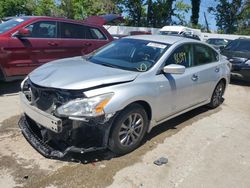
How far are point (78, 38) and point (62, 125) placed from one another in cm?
465

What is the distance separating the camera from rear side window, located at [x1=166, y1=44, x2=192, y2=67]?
4852 millimetres

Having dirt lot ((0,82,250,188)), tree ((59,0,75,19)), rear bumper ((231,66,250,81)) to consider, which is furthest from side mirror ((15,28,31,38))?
tree ((59,0,75,19))

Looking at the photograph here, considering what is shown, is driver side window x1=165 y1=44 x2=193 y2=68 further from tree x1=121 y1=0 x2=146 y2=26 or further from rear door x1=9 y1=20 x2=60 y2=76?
tree x1=121 y1=0 x2=146 y2=26

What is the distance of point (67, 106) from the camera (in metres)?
3.57

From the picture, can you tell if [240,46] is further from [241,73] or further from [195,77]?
[195,77]

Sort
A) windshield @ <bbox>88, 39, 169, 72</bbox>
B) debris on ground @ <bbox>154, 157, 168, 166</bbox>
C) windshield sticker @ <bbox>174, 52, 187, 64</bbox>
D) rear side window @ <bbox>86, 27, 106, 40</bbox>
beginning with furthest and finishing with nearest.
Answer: rear side window @ <bbox>86, 27, 106, 40</bbox>
windshield sticker @ <bbox>174, 52, 187, 64</bbox>
windshield @ <bbox>88, 39, 169, 72</bbox>
debris on ground @ <bbox>154, 157, 168, 166</bbox>

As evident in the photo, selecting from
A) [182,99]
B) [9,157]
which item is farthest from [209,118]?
[9,157]

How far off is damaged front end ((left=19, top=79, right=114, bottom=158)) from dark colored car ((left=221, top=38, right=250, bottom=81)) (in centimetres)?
703

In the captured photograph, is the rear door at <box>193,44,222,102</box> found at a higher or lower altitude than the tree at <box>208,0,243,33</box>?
lower

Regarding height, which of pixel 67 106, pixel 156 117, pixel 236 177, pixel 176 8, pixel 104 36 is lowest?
pixel 236 177

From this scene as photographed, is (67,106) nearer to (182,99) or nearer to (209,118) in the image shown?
(182,99)

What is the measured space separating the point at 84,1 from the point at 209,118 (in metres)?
27.2

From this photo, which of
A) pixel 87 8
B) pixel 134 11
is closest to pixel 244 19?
pixel 134 11

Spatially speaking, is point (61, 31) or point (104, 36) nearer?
point (61, 31)
